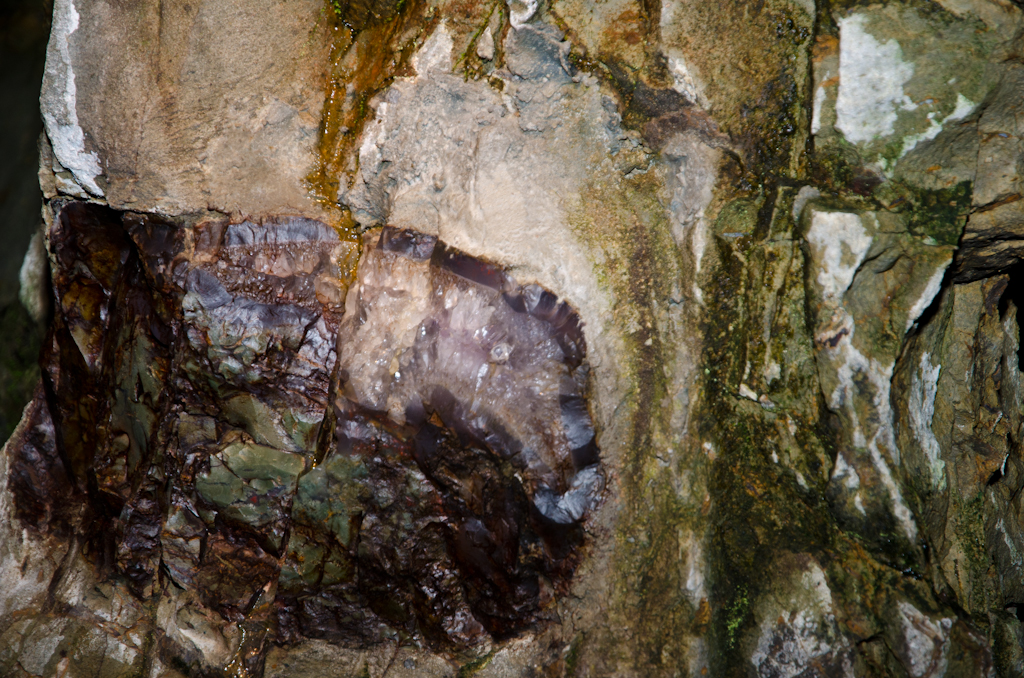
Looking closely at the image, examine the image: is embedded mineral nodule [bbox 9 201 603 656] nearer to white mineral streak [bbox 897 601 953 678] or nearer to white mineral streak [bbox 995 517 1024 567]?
white mineral streak [bbox 897 601 953 678]

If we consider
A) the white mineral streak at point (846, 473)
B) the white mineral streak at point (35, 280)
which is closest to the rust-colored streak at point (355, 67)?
the white mineral streak at point (35, 280)

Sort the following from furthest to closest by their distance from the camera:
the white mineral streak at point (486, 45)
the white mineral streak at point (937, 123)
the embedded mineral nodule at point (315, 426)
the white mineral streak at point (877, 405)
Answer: the embedded mineral nodule at point (315, 426), the white mineral streak at point (486, 45), the white mineral streak at point (877, 405), the white mineral streak at point (937, 123)

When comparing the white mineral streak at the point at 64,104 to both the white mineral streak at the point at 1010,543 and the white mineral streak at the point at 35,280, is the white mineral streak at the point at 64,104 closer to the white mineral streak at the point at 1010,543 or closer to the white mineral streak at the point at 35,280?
the white mineral streak at the point at 35,280

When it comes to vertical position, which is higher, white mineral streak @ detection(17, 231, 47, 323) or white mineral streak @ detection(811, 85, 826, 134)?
white mineral streak @ detection(811, 85, 826, 134)

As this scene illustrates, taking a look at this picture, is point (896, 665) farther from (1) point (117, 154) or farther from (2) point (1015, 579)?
(1) point (117, 154)

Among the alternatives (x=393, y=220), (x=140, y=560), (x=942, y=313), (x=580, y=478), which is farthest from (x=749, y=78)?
(x=140, y=560)

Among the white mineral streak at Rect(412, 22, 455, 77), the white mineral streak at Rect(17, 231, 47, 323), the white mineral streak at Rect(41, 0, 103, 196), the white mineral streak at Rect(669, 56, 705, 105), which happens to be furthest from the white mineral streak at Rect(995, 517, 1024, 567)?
the white mineral streak at Rect(17, 231, 47, 323)
